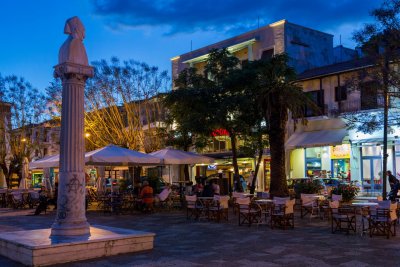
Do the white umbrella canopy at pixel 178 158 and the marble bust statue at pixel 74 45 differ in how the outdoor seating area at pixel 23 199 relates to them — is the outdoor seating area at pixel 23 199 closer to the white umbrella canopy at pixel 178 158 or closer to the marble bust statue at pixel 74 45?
the white umbrella canopy at pixel 178 158

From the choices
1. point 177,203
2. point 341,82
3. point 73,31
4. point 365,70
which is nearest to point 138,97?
point 177,203

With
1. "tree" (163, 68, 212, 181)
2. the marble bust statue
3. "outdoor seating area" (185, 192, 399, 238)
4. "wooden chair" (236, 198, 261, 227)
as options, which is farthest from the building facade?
the marble bust statue

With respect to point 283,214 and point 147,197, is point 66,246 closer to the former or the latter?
point 283,214

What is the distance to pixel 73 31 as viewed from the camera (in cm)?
1073

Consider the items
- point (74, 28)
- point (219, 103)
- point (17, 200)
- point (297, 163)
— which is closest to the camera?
point (74, 28)

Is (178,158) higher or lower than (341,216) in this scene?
higher

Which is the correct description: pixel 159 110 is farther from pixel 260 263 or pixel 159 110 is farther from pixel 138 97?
pixel 260 263

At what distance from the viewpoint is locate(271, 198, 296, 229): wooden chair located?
1401 cm

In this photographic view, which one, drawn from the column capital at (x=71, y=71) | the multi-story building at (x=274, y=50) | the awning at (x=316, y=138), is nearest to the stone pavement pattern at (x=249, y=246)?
the column capital at (x=71, y=71)

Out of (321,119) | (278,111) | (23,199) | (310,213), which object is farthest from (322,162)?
(23,199)

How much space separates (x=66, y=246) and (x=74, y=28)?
469 cm

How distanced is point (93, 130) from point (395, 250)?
2353cm

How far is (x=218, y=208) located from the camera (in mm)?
15859

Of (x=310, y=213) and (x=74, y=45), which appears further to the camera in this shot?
(x=310, y=213)
